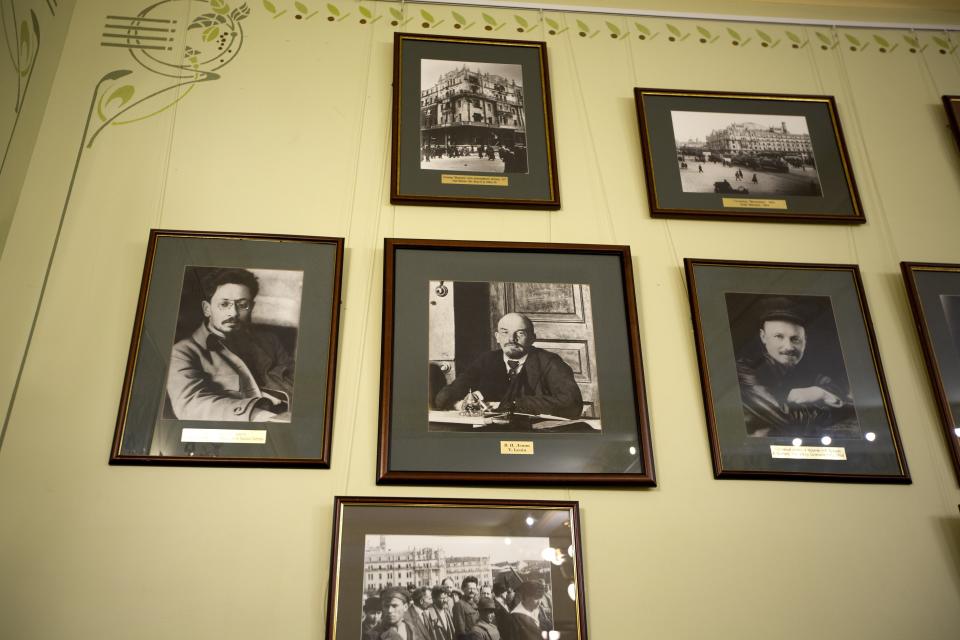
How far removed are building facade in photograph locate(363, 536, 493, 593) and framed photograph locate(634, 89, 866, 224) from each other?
1109 mm

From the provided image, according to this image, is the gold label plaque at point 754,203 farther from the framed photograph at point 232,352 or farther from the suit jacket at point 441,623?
the suit jacket at point 441,623

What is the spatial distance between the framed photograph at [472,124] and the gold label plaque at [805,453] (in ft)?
2.86

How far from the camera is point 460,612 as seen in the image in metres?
1.83

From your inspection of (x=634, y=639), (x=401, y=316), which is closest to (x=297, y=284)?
(x=401, y=316)

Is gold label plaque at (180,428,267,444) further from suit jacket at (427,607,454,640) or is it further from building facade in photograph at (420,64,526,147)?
building facade in photograph at (420,64,526,147)

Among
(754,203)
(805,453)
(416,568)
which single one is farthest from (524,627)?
(754,203)

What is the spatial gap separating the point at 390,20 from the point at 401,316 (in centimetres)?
109

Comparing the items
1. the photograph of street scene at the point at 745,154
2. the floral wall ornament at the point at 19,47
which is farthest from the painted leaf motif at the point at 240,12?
the photograph of street scene at the point at 745,154

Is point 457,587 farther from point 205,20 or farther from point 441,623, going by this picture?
point 205,20

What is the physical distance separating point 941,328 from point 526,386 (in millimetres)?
1145

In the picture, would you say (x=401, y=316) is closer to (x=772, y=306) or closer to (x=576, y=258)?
(x=576, y=258)

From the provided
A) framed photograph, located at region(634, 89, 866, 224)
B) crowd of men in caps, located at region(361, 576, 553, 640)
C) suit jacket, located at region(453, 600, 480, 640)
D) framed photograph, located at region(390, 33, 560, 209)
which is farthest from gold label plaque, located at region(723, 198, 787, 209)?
suit jacket, located at region(453, 600, 480, 640)

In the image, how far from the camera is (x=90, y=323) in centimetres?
208

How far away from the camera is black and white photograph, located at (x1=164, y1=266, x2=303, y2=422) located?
199 cm
